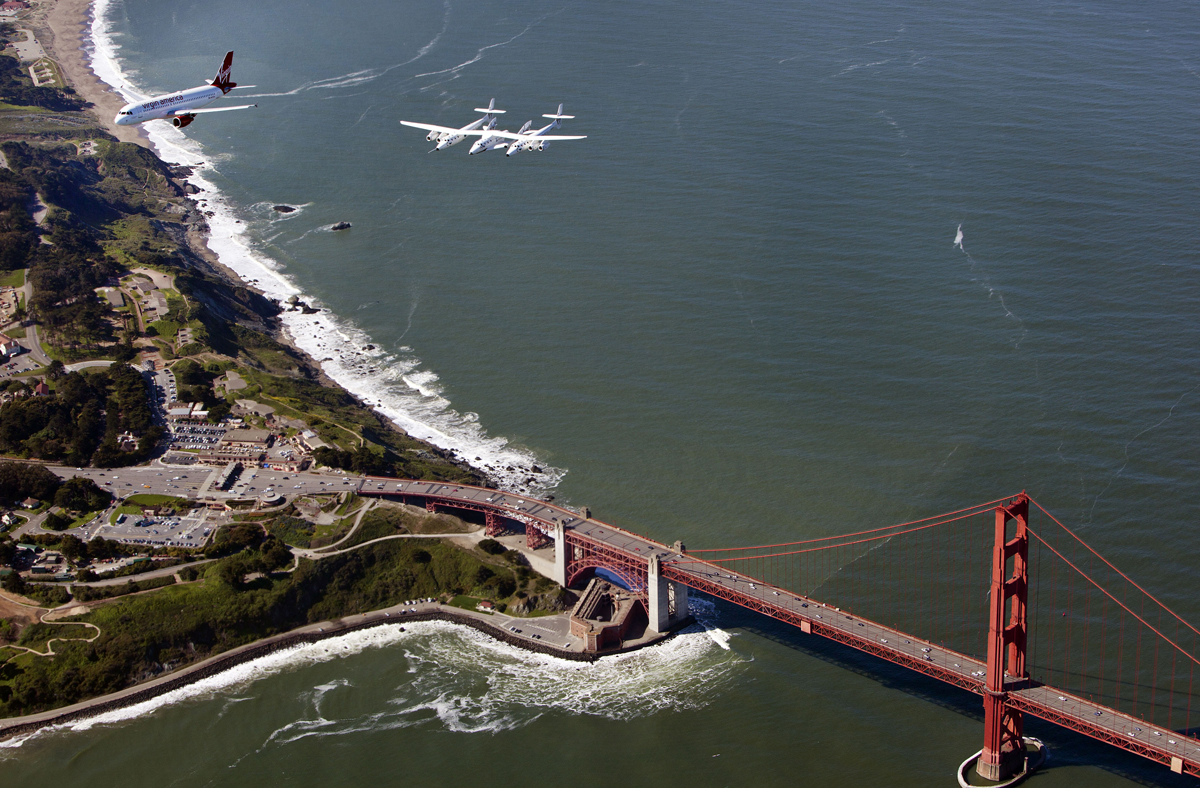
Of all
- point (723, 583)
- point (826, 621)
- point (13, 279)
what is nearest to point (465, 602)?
point (723, 583)

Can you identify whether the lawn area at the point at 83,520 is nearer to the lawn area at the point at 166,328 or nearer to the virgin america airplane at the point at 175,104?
the lawn area at the point at 166,328

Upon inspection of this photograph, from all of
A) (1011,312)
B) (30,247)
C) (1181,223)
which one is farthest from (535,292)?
(1181,223)

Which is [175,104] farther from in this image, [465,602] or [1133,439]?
[1133,439]

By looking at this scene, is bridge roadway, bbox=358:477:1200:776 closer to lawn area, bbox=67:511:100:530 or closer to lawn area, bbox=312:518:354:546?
lawn area, bbox=312:518:354:546

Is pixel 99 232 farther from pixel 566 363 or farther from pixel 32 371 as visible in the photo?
pixel 566 363

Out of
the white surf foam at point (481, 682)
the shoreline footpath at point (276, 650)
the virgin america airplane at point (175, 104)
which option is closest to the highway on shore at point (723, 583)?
the white surf foam at point (481, 682)

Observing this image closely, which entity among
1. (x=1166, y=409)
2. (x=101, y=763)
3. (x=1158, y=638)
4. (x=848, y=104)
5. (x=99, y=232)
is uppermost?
(x=848, y=104)
